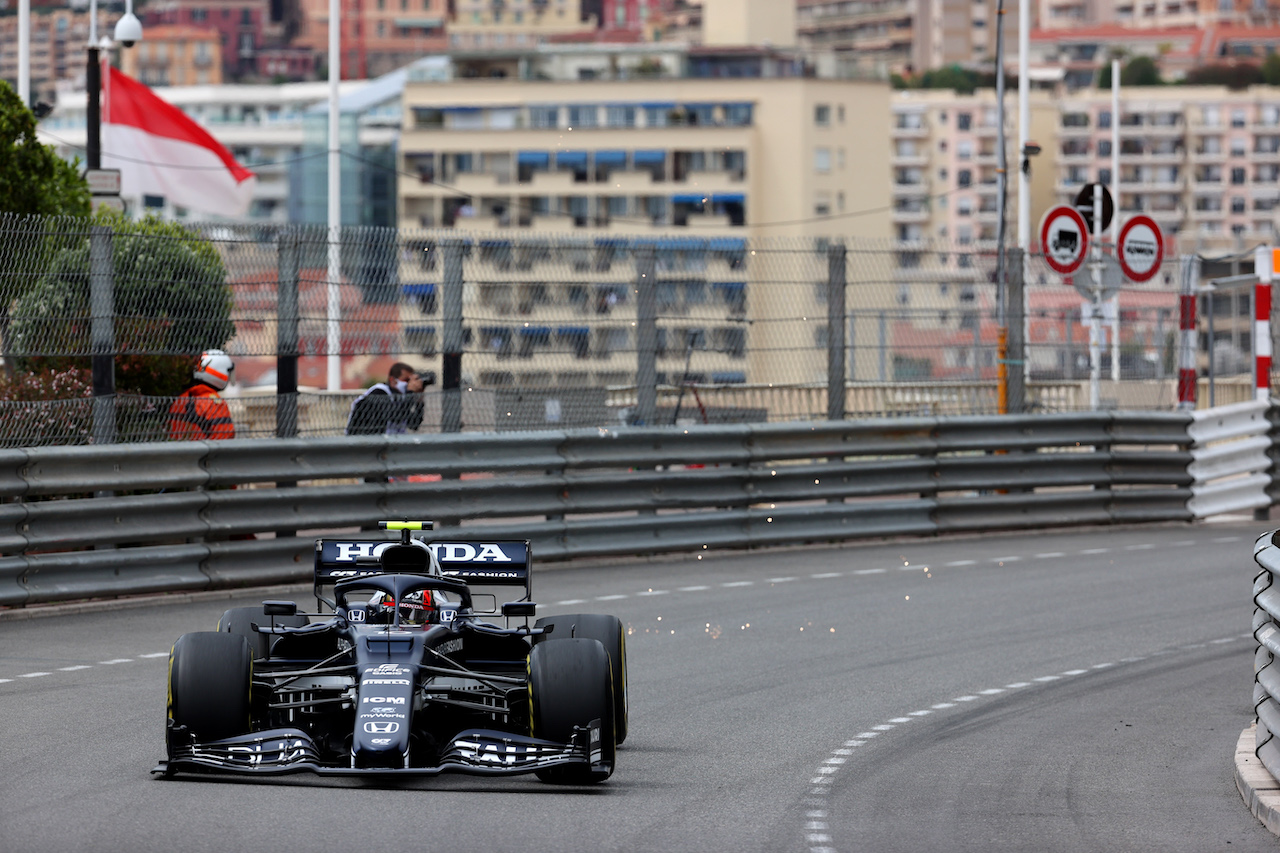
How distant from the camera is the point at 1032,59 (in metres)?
154

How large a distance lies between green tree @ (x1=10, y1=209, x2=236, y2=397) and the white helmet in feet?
0.59

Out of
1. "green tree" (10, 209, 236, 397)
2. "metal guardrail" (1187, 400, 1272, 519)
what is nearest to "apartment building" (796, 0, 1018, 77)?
"metal guardrail" (1187, 400, 1272, 519)

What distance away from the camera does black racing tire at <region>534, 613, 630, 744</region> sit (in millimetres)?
8234

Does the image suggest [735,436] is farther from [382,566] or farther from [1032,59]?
[1032,59]

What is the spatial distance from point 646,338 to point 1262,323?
6.47m

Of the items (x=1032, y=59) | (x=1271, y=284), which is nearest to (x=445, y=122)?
(x=1032, y=59)

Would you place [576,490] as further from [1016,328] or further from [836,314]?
[1016,328]

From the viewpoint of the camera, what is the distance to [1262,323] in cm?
1838

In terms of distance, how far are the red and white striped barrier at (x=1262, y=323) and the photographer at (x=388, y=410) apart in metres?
8.03

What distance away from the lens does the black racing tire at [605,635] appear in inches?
324

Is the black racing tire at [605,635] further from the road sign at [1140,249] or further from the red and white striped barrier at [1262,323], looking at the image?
the red and white striped barrier at [1262,323]

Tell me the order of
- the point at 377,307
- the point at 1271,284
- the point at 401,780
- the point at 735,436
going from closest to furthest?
the point at 401,780 < the point at 377,307 < the point at 735,436 < the point at 1271,284

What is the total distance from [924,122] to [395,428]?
13119cm

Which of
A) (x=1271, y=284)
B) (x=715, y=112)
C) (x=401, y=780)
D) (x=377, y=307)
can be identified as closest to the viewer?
(x=401, y=780)
